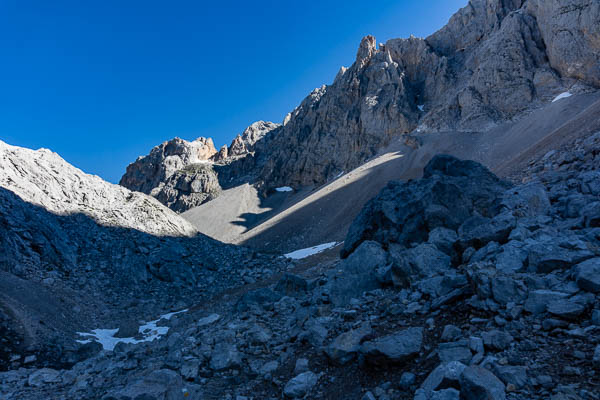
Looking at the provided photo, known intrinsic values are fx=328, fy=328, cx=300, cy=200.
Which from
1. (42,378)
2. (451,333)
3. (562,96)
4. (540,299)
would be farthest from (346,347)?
(562,96)

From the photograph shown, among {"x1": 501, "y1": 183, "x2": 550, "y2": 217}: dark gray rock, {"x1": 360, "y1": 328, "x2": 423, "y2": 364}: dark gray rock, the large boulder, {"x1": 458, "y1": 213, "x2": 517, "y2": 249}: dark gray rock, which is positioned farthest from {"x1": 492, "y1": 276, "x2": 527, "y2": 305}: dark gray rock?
the large boulder

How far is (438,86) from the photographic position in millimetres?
67562

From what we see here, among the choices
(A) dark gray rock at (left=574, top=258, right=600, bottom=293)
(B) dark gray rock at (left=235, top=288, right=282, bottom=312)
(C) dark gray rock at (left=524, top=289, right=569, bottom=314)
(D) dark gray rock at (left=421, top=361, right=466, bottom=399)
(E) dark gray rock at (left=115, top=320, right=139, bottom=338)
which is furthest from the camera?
(E) dark gray rock at (left=115, top=320, right=139, bottom=338)

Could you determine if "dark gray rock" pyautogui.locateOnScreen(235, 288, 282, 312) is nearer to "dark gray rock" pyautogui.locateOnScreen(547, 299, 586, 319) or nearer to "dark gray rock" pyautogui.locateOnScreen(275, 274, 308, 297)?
"dark gray rock" pyautogui.locateOnScreen(275, 274, 308, 297)

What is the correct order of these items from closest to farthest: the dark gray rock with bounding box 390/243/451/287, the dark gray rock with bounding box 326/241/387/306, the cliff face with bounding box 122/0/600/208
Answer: the dark gray rock with bounding box 390/243/451/287 → the dark gray rock with bounding box 326/241/387/306 → the cliff face with bounding box 122/0/600/208

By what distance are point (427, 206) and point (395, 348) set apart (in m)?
9.01

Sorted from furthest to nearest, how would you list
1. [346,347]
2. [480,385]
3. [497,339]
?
[346,347] → [497,339] → [480,385]

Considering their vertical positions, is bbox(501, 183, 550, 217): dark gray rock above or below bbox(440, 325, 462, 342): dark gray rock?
below

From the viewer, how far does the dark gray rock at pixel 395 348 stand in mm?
4969

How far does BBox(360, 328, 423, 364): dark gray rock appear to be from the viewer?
497cm

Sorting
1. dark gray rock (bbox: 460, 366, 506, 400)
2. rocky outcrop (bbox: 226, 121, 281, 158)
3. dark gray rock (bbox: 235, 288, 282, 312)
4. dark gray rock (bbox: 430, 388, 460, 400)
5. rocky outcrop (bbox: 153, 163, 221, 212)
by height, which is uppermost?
rocky outcrop (bbox: 226, 121, 281, 158)

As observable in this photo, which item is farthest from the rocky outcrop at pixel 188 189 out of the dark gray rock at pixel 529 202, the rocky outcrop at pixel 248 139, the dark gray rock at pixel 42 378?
the dark gray rock at pixel 529 202

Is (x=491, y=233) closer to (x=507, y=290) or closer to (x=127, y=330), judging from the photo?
(x=507, y=290)

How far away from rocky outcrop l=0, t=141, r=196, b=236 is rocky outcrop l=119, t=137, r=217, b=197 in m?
77.9
